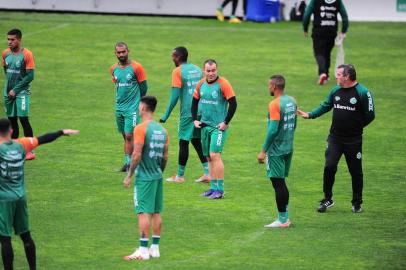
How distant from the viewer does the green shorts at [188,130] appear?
17.8 meters

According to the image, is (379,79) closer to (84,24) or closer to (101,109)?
(101,109)

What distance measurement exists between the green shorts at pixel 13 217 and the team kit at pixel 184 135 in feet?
0.04

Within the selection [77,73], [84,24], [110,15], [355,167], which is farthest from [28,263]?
[110,15]

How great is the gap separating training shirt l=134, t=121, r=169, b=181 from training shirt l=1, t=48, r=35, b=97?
22.0 ft

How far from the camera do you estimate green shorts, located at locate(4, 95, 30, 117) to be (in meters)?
19.4

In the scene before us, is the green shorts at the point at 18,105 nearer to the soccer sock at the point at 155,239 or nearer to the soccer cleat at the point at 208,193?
the soccer cleat at the point at 208,193

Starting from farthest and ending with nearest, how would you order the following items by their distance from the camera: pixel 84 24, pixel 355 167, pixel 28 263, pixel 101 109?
pixel 84 24
pixel 101 109
pixel 355 167
pixel 28 263

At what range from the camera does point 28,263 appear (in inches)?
503

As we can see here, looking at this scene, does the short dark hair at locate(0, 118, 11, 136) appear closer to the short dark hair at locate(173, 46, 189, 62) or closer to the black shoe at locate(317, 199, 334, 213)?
the short dark hair at locate(173, 46, 189, 62)

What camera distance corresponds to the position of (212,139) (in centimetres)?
1662

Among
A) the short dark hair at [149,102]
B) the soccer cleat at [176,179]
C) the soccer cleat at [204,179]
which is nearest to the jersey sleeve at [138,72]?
the soccer cleat at [176,179]

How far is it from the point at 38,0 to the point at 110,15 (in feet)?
9.30

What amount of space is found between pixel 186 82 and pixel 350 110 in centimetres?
354

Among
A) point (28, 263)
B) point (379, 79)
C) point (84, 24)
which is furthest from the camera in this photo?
point (84, 24)
